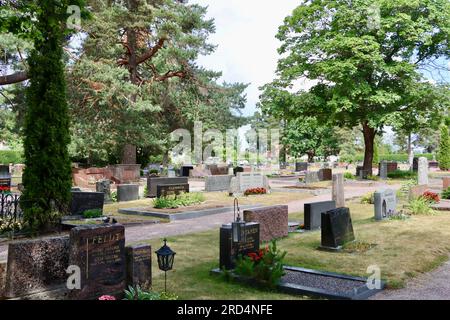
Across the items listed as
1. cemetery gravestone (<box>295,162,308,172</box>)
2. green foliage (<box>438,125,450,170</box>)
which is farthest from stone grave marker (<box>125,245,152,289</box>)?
green foliage (<box>438,125,450,170</box>)

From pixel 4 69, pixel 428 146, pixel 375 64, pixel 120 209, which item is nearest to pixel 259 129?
pixel 428 146

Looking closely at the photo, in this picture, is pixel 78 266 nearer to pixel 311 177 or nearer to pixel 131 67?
pixel 311 177

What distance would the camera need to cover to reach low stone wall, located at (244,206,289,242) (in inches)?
434

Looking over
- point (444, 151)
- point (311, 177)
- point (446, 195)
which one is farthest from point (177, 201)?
point (444, 151)

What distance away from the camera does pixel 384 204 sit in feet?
49.3

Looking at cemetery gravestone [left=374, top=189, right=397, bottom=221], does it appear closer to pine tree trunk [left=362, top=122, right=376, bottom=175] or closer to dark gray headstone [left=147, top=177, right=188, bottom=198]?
dark gray headstone [left=147, top=177, right=188, bottom=198]

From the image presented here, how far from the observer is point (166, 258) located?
6.93 m

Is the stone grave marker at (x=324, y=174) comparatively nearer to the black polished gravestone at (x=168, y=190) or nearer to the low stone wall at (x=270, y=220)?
the black polished gravestone at (x=168, y=190)

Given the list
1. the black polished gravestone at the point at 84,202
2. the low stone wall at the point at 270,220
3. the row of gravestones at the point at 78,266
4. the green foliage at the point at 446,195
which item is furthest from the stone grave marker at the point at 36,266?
the green foliage at the point at 446,195

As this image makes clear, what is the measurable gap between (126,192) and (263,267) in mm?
14908

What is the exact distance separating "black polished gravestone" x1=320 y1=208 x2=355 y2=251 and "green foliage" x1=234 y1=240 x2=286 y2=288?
277 centimetres
